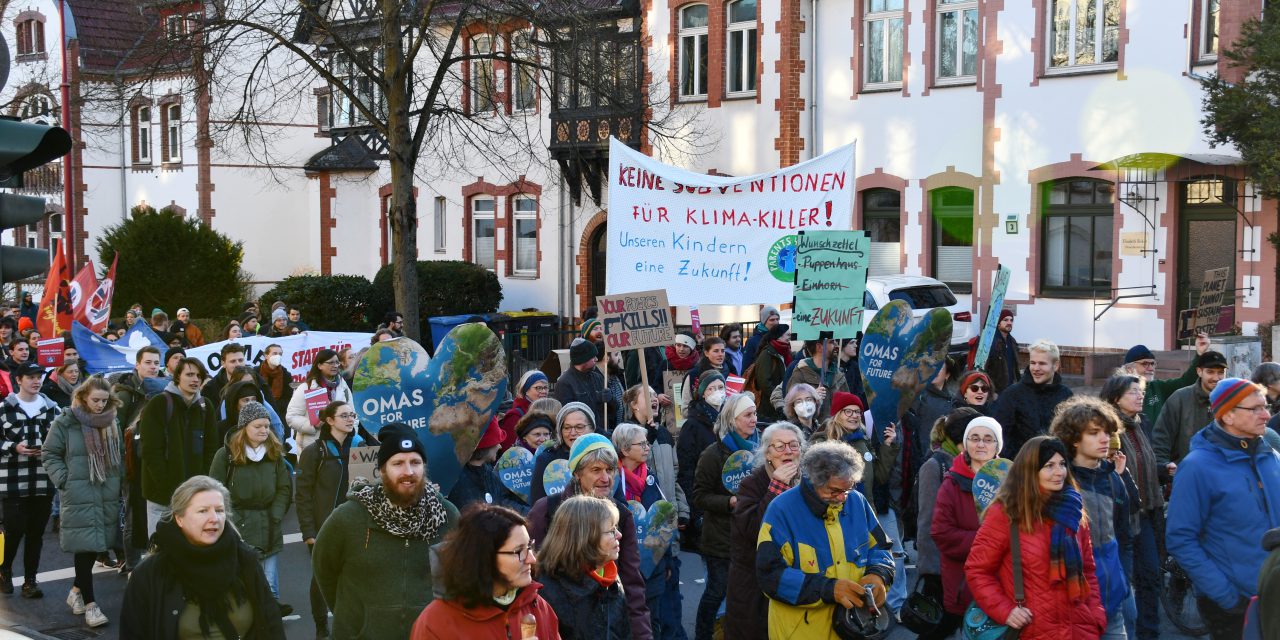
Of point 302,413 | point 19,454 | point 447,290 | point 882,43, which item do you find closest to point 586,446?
point 302,413

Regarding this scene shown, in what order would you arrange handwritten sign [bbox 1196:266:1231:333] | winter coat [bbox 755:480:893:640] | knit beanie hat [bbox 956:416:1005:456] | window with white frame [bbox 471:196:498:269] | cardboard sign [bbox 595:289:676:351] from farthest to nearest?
window with white frame [bbox 471:196:498:269]
handwritten sign [bbox 1196:266:1231:333]
cardboard sign [bbox 595:289:676:351]
knit beanie hat [bbox 956:416:1005:456]
winter coat [bbox 755:480:893:640]

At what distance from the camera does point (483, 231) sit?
101 ft

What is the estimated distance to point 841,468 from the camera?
5.77 meters

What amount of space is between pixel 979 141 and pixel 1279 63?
6008 millimetres

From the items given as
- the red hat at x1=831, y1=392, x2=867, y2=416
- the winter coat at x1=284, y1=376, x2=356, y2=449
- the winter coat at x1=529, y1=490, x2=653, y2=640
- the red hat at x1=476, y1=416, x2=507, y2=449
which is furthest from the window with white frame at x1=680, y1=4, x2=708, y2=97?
the winter coat at x1=529, y1=490, x2=653, y2=640

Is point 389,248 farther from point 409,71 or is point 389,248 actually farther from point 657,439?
point 657,439

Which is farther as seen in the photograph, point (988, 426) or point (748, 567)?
point (988, 426)

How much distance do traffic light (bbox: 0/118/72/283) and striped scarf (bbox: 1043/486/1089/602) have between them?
13.7ft

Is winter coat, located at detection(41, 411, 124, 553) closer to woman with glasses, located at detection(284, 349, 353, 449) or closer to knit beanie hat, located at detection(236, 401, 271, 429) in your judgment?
woman with glasses, located at detection(284, 349, 353, 449)

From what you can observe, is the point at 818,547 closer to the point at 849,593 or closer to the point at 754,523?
the point at 849,593

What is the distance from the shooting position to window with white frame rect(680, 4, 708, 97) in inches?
1027

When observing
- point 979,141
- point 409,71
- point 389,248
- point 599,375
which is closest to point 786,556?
point 599,375

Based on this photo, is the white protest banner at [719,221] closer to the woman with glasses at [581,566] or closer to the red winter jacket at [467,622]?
the woman with glasses at [581,566]

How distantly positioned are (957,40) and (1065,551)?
61.5ft
